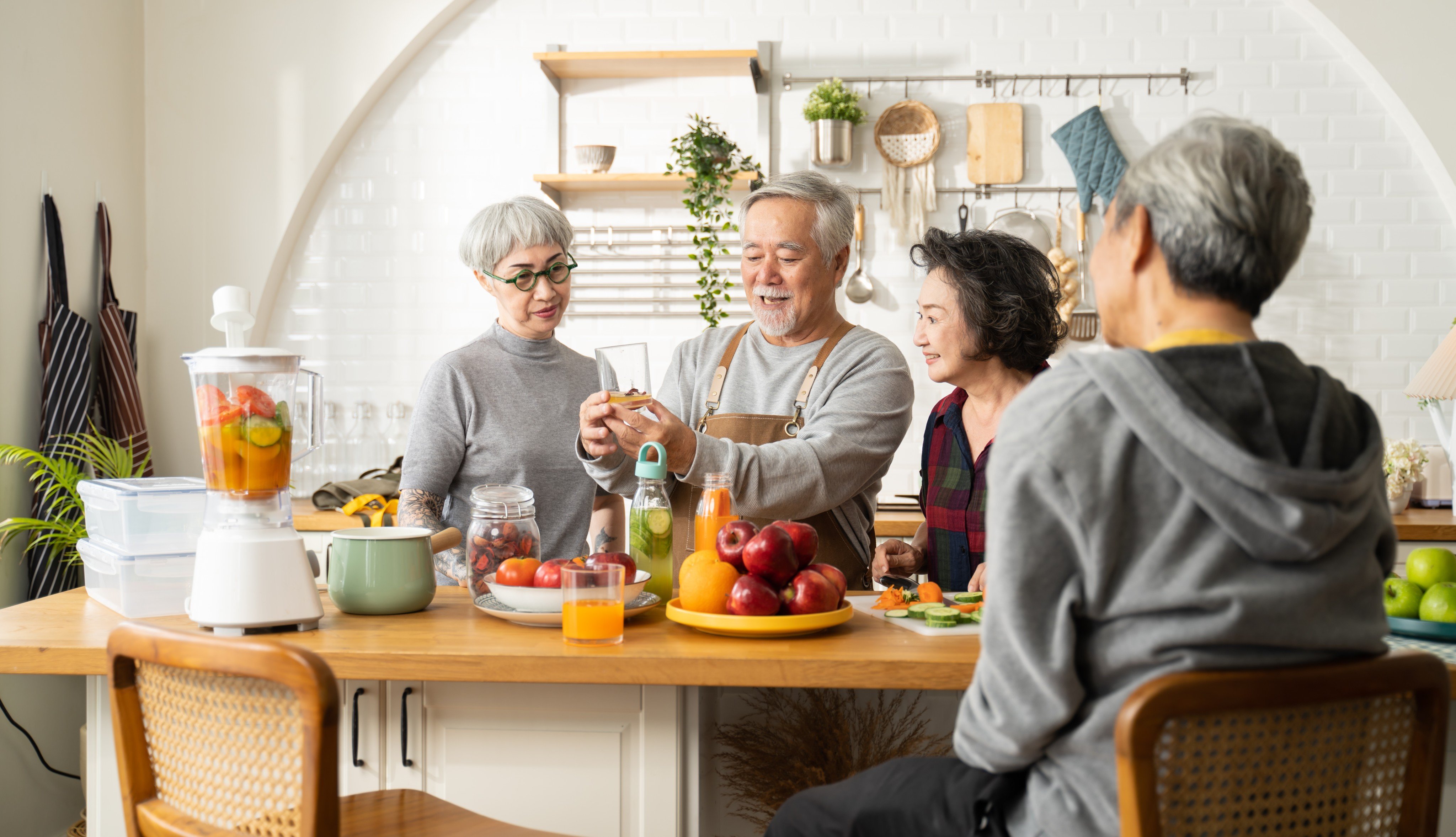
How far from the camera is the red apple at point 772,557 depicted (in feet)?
5.40

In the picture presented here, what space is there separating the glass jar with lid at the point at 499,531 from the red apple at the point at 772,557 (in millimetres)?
407

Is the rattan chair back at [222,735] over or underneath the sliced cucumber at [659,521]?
underneath

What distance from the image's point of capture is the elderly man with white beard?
2.04 meters

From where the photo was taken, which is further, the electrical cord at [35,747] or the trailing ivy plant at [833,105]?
the trailing ivy plant at [833,105]

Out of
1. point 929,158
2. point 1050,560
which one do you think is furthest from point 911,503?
point 1050,560

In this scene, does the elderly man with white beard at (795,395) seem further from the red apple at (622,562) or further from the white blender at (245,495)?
the white blender at (245,495)

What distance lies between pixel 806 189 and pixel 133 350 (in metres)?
2.90

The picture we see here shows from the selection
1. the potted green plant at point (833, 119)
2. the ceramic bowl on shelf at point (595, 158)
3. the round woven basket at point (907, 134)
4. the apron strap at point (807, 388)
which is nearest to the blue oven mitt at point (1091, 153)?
the round woven basket at point (907, 134)

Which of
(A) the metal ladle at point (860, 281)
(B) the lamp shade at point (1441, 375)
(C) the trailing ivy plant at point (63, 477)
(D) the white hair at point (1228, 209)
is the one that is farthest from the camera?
(A) the metal ladle at point (860, 281)

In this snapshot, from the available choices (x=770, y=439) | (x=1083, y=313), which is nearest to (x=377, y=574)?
(x=770, y=439)

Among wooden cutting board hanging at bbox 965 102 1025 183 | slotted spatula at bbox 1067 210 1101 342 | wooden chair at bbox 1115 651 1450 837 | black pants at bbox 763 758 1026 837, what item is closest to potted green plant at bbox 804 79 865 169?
wooden cutting board hanging at bbox 965 102 1025 183

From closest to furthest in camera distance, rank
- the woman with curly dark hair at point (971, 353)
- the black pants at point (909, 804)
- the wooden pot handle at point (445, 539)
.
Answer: the black pants at point (909, 804) < the wooden pot handle at point (445, 539) < the woman with curly dark hair at point (971, 353)

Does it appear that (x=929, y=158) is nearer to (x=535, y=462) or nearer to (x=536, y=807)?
(x=535, y=462)

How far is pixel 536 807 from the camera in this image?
167 centimetres
